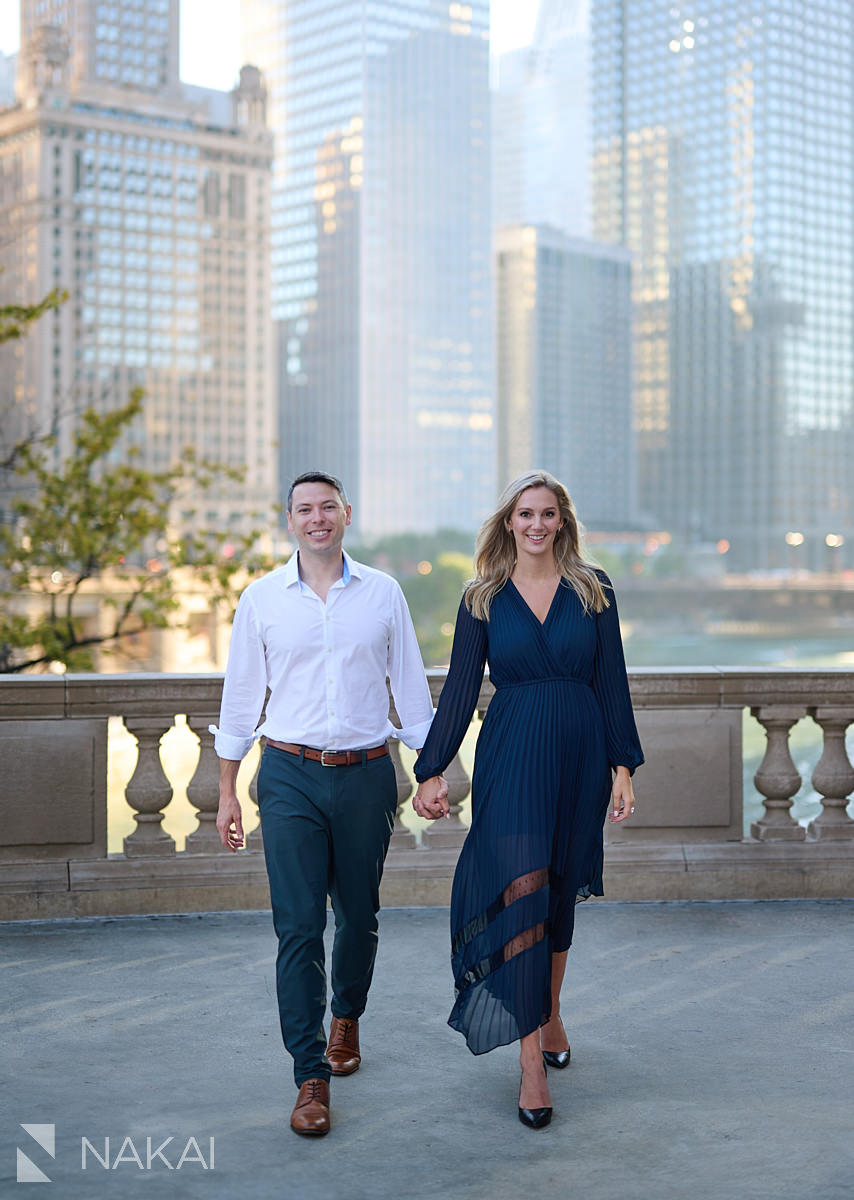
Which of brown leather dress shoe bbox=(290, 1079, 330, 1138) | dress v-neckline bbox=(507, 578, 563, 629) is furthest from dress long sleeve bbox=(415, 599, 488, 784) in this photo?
brown leather dress shoe bbox=(290, 1079, 330, 1138)

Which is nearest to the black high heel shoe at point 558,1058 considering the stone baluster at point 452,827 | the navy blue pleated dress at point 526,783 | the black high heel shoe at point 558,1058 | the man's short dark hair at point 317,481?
the black high heel shoe at point 558,1058

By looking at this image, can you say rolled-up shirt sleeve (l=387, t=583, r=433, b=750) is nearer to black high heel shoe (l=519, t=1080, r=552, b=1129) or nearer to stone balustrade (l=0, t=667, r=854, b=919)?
black high heel shoe (l=519, t=1080, r=552, b=1129)

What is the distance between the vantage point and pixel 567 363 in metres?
174

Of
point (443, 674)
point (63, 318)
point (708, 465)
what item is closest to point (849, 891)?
point (443, 674)

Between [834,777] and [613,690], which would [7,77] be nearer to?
[834,777]

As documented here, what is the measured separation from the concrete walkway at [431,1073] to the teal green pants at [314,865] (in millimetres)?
331

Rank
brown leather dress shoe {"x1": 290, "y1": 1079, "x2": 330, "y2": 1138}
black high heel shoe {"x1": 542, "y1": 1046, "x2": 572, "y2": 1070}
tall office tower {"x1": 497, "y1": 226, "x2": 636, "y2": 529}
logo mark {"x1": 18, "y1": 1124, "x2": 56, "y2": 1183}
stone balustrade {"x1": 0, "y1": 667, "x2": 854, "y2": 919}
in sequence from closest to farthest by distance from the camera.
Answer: logo mark {"x1": 18, "y1": 1124, "x2": 56, "y2": 1183}, brown leather dress shoe {"x1": 290, "y1": 1079, "x2": 330, "y2": 1138}, black high heel shoe {"x1": 542, "y1": 1046, "x2": 572, "y2": 1070}, stone balustrade {"x1": 0, "y1": 667, "x2": 854, "y2": 919}, tall office tower {"x1": 497, "y1": 226, "x2": 636, "y2": 529}

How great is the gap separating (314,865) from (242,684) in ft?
1.92

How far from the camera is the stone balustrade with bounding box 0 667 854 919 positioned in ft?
20.7

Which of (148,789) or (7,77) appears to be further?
(7,77)

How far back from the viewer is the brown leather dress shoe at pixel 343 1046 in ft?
14.5

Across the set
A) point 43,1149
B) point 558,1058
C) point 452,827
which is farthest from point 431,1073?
point 452,827

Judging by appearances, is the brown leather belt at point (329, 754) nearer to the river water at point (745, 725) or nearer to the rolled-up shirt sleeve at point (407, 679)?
the rolled-up shirt sleeve at point (407, 679)

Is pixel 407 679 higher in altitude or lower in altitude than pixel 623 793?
higher
